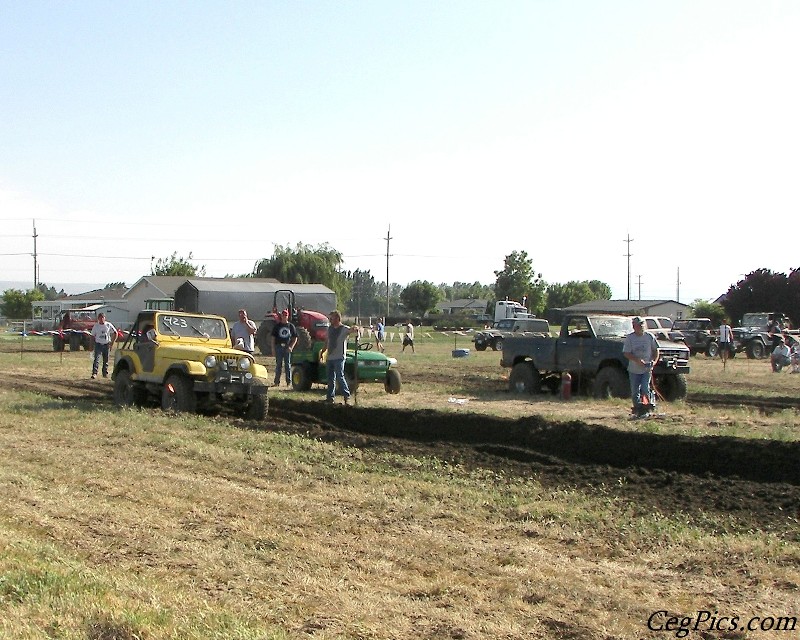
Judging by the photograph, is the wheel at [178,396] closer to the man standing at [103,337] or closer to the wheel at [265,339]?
the man standing at [103,337]

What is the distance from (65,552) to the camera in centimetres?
643

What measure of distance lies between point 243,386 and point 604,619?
387 inches

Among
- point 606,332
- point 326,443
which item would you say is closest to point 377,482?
point 326,443

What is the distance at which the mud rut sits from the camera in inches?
329

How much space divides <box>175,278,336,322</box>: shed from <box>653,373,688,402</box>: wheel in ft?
94.1

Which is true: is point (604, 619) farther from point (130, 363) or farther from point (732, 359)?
point (732, 359)

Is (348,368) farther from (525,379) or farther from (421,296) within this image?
(421,296)

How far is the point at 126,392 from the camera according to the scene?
15.6 m

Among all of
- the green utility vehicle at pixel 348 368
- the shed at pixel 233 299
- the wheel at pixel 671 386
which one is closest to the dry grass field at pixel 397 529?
the wheel at pixel 671 386

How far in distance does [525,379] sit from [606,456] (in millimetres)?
8628

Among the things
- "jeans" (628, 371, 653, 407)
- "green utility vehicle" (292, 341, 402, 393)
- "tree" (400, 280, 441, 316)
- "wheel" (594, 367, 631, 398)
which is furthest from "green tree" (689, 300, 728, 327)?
"jeans" (628, 371, 653, 407)

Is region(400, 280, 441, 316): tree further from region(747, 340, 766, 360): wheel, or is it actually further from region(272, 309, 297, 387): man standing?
region(272, 309, 297, 387): man standing

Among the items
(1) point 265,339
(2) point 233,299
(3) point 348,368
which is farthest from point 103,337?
(2) point 233,299

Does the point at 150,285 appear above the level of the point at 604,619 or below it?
above
